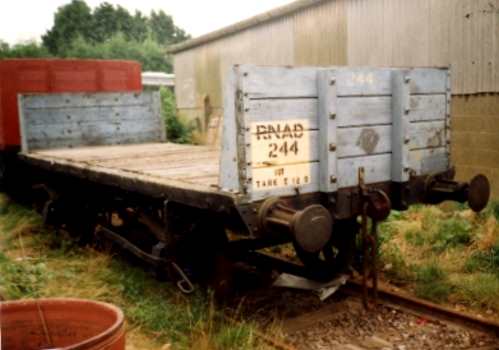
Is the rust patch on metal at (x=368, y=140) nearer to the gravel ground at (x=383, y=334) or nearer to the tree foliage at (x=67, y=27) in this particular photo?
the gravel ground at (x=383, y=334)

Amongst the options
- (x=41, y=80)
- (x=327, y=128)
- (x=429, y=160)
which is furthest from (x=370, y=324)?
(x=41, y=80)

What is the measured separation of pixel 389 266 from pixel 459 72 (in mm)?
4287

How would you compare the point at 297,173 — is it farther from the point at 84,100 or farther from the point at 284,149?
the point at 84,100

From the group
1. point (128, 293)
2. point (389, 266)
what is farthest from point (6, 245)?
point (389, 266)

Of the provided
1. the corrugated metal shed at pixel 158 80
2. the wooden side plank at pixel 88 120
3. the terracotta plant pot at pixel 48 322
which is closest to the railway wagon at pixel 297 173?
the terracotta plant pot at pixel 48 322

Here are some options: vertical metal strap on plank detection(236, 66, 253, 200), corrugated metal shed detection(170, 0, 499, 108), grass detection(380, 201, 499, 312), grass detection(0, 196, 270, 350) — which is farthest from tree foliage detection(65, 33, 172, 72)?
vertical metal strap on plank detection(236, 66, 253, 200)

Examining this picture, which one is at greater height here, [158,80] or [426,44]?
[158,80]

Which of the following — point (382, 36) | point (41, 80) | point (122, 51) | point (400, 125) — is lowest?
point (400, 125)

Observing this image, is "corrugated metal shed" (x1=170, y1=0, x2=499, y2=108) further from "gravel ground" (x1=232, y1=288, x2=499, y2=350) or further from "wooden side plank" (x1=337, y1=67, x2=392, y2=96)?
"gravel ground" (x1=232, y1=288, x2=499, y2=350)

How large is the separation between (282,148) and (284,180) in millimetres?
227

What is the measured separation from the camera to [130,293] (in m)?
5.57

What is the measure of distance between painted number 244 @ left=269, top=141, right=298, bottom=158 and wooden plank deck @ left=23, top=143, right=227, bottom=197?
1.58ft

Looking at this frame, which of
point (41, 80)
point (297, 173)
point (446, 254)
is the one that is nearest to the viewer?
point (297, 173)

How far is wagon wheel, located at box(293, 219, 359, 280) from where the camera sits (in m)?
5.27
